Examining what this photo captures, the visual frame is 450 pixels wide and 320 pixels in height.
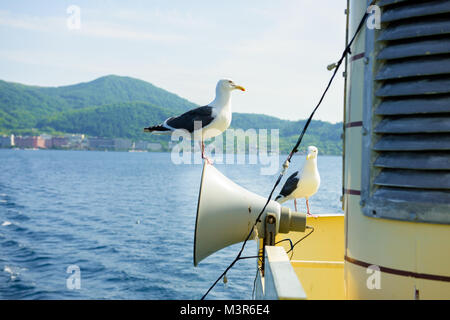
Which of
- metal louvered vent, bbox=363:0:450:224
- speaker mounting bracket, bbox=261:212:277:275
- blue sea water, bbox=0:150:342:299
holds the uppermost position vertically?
metal louvered vent, bbox=363:0:450:224

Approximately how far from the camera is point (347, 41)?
10.7 feet

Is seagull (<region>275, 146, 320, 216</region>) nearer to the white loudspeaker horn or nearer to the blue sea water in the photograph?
the white loudspeaker horn

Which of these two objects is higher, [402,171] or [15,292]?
[402,171]

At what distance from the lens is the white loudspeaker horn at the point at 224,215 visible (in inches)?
137

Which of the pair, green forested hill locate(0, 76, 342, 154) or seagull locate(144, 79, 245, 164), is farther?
green forested hill locate(0, 76, 342, 154)

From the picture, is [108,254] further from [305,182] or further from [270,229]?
[270,229]

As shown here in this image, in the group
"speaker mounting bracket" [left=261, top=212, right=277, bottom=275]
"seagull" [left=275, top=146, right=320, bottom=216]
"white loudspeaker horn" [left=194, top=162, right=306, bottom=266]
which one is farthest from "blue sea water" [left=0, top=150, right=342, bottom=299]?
"speaker mounting bracket" [left=261, top=212, right=277, bottom=275]

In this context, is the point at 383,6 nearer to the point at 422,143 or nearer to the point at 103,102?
the point at 422,143

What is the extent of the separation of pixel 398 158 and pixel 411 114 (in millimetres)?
268

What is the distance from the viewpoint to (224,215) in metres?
3.51

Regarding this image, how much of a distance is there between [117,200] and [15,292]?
36.1m

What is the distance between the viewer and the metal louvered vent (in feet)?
8.21
